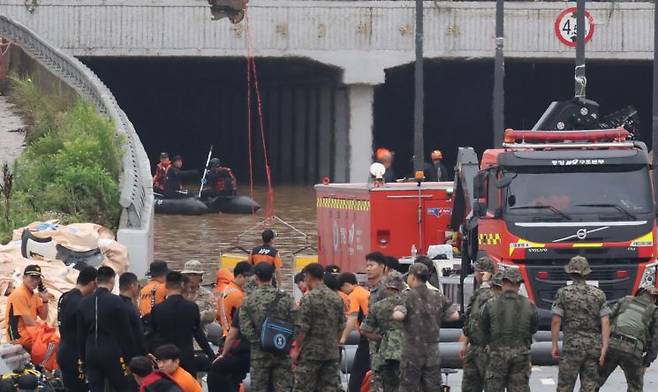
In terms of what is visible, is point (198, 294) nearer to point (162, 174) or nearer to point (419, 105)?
point (419, 105)

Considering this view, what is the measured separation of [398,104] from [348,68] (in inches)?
440

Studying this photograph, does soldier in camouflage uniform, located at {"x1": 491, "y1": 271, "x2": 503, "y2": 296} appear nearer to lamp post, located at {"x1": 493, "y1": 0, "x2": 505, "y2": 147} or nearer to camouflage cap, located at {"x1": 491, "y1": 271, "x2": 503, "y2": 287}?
camouflage cap, located at {"x1": 491, "y1": 271, "x2": 503, "y2": 287}

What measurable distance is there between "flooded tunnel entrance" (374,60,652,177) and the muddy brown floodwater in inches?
485

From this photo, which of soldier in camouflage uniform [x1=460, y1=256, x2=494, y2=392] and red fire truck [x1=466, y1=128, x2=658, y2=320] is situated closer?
soldier in camouflage uniform [x1=460, y1=256, x2=494, y2=392]

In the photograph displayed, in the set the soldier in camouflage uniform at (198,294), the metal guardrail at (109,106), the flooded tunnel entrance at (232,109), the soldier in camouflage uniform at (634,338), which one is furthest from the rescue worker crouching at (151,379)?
the flooded tunnel entrance at (232,109)

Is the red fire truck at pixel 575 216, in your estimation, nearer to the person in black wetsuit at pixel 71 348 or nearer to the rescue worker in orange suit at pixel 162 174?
the person in black wetsuit at pixel 71 348

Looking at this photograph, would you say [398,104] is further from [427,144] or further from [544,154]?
[544,154]

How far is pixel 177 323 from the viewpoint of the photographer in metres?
15.7

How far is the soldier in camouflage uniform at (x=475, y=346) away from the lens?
16266mm

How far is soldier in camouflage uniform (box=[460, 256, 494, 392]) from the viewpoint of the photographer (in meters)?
16.3

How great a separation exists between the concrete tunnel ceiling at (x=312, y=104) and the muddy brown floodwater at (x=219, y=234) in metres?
8.31

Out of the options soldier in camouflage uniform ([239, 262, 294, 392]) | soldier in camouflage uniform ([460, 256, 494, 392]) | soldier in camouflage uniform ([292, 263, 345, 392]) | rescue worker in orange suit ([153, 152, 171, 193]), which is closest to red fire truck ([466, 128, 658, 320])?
soldier in camouflage uniform ([460, 256, 494, 392])

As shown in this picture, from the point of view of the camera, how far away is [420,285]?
15.8 meters

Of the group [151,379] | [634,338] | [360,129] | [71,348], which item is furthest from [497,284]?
[360,129]
